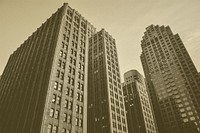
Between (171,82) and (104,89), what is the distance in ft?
268

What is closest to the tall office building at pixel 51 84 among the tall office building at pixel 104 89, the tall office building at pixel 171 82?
the tall office building at pixel 104 89

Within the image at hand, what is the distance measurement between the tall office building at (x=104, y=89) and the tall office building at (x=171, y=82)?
63.3 m

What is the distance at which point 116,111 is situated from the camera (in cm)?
9388

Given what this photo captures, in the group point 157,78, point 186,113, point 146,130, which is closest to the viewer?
point 146,130

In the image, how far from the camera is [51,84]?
56938 millimetres

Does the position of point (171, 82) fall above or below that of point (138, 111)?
above

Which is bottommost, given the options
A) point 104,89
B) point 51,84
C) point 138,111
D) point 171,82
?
point 51,84

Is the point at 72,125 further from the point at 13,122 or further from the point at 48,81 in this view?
the point at 13,122

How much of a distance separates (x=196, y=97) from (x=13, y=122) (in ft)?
428

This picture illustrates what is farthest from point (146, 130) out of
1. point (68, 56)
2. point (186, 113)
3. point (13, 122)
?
point (13, 122)

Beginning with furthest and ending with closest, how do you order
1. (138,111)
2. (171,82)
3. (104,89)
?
(171,82), (138,111), (104,89)

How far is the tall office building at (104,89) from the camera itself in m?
89.9

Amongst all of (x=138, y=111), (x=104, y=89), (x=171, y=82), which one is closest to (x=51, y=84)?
(x=104, y=89)

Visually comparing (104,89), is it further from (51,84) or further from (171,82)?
(171,82)
